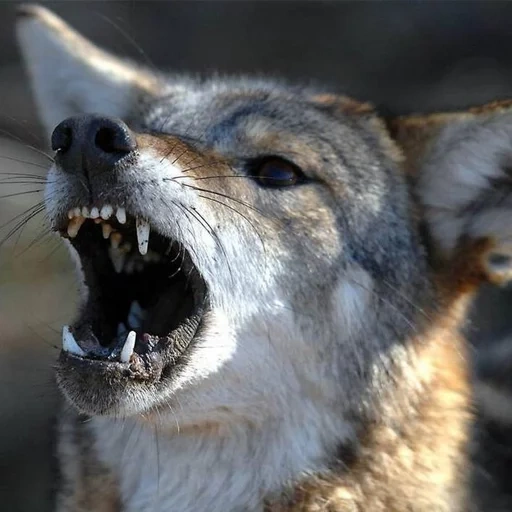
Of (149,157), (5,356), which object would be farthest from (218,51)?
(149,157)

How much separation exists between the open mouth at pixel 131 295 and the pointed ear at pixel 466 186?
1.05m

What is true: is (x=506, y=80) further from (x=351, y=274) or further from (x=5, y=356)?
(x=351, y=274)

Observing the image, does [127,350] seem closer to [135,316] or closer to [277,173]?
[135,316]

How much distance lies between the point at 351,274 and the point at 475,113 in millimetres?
751

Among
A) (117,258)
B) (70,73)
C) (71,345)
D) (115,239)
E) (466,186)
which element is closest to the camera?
(71,345)

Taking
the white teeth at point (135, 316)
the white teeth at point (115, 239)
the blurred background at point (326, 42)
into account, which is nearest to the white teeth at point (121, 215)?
the white teeth at point (115, 239)

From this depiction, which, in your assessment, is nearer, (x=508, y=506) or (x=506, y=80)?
(x=508, y=506)

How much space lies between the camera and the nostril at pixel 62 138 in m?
3.18

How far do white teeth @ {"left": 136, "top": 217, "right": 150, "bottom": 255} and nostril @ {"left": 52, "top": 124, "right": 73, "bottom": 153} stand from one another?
0.32m

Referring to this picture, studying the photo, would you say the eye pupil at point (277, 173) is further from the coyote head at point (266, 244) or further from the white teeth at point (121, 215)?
the white teeth at point (121, 215)

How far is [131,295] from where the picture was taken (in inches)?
140

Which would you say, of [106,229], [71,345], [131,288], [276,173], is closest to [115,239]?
[106,229]

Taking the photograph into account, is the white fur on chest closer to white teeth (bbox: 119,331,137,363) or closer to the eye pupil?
white teeth (bbox: 119,331,137,363)

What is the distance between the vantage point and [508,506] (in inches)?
167
